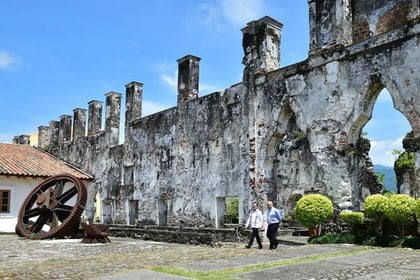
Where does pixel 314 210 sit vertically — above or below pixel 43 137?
below

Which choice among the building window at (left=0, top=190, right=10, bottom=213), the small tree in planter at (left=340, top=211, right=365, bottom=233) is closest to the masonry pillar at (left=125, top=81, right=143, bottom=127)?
the building window at (left=0, top=190, right=10, bottom=213)

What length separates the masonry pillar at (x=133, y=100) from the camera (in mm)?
20906

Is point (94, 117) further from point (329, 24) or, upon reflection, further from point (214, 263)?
point (214, 263)

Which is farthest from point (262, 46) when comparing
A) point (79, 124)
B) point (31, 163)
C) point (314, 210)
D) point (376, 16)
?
point (31, 163)

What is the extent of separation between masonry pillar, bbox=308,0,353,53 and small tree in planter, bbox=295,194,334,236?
4.23 m

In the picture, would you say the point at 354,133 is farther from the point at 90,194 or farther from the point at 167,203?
the point at 90,194

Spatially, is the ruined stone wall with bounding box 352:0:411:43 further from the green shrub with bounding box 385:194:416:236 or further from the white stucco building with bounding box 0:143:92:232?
the white stucco building with bounding box 0:143:92:232

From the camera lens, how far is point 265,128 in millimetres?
14719

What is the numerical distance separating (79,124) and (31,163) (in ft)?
10.7

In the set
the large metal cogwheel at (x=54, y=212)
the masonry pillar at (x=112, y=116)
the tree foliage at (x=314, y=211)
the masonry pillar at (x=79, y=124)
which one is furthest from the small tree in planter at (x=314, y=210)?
the masonry pillar at (x=79, y=124)

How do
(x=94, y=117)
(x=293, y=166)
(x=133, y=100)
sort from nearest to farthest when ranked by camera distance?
(x=133, y=100)
(x=293, y=166)
(x=94, y=117)

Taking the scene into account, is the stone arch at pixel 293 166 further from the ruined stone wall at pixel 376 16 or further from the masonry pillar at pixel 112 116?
the masonry pillar at pixel 112 116

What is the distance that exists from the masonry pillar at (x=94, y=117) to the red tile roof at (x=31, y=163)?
2.23 metres

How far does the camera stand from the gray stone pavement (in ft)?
22.1
